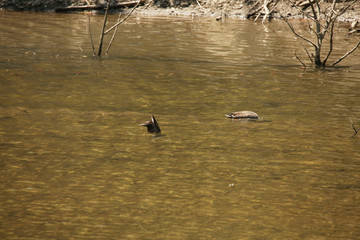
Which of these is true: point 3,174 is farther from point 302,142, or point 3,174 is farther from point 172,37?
point 172,37

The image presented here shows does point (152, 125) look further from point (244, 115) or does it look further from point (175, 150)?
point (244, 115)

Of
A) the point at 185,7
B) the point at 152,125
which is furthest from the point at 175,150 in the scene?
the point at 185,7

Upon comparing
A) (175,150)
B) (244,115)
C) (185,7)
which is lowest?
(175,150)

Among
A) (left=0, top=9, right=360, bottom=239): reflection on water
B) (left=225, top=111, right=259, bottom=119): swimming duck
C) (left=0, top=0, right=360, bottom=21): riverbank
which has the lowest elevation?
(left=0, top=9, right=360, bottom=239): reflection on water

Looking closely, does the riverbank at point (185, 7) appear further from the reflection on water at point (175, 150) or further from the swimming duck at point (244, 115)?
the swimming duck at point (244, 115)

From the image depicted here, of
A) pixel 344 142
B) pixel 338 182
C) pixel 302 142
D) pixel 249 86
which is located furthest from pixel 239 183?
pixel 249 86

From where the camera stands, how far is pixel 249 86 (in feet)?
28.0

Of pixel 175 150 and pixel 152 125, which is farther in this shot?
pixel 152 125

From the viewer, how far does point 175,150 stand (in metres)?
5.37

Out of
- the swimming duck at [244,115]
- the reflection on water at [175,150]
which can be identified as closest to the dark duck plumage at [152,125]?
the reflection on water at [175,150]

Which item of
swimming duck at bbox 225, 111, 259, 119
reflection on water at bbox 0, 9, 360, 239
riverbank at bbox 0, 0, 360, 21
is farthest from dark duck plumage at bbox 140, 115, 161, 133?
riverbank at bbox 0, 0, 360, 21

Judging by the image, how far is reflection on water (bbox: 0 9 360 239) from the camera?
3854 mm

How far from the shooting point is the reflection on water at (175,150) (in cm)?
385

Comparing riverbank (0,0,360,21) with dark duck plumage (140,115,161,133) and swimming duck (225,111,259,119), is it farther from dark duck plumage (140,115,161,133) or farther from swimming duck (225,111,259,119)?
dark duck plumage (140,115,161,133)
